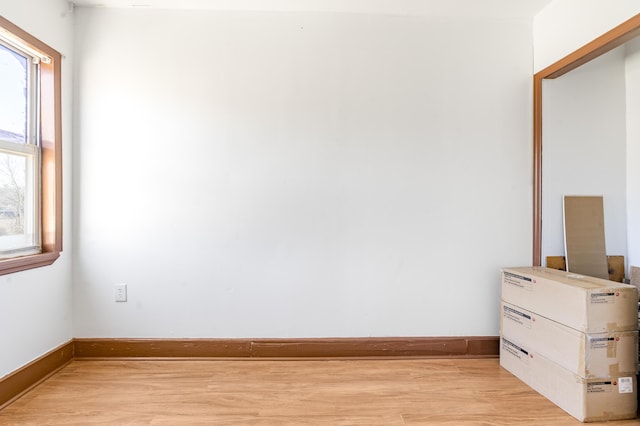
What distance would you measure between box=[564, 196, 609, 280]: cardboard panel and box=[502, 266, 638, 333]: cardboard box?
0.48m

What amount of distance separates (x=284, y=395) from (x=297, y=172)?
1448mm

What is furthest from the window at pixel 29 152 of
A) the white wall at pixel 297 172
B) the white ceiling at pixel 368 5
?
the white ceiling at pixel 368 5

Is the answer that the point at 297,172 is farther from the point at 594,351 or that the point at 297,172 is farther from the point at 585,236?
the point at 585,236

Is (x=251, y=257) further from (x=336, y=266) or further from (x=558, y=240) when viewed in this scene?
(x=558, y=240)

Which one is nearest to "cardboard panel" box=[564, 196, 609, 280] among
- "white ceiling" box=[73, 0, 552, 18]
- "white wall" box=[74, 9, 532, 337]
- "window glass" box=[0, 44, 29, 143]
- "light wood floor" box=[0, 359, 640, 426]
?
"white wall" box=[74, 9, 532, 337]

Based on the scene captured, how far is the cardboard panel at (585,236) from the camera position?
2439 millimetres

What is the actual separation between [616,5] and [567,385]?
2099 mm

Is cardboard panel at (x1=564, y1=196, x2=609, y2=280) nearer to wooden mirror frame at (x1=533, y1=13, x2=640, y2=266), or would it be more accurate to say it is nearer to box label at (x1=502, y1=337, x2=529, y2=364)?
wooden mirror frame at (x1=533, y1=13, x2=640, y2=266)

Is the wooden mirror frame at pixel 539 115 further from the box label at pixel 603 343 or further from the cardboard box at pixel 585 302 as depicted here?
the box label at pixel 603 343

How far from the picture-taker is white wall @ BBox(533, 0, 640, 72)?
1860 mm

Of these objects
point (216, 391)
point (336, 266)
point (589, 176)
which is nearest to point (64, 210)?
point (216, 391)

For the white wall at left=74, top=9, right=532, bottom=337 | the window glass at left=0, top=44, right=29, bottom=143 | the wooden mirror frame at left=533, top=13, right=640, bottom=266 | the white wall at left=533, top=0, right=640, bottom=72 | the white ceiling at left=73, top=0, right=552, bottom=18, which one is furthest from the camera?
the white wall at left=74, top=9, right=532, bottom=337

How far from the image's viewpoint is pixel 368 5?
2346mm

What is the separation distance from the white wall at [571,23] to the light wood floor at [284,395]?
85.4 inches
